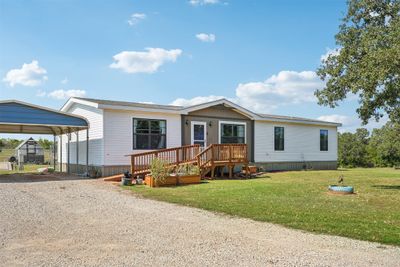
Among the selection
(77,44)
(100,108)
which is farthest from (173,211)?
(77,44)

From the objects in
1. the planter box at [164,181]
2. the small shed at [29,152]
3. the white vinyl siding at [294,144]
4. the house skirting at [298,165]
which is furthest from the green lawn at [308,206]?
the small shed at [29,152]

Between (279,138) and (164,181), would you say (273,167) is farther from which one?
(164,181)

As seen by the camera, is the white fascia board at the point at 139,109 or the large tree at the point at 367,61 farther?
the white fascia board at the point at 139,109

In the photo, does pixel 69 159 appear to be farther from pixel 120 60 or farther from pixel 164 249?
pixel 164 249

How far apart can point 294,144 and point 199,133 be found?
283 inches

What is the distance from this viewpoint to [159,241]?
210 inches

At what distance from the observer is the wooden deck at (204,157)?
15188 millimetres

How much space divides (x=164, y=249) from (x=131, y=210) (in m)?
3.21

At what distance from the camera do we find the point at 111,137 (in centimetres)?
1590

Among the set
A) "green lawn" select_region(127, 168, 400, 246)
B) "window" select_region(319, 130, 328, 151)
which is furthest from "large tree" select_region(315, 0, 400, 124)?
"window" select_region(319, 130, 328, 151)

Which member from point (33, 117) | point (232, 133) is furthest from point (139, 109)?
point (232, 133)

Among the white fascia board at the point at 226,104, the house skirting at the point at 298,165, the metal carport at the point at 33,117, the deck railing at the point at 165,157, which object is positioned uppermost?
the white fascia board at the point at 226,104

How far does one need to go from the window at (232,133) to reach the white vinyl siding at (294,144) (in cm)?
89

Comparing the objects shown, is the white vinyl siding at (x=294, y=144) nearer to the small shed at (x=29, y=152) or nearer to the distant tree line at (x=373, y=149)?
the distant tree line at (x=373, y=149)
